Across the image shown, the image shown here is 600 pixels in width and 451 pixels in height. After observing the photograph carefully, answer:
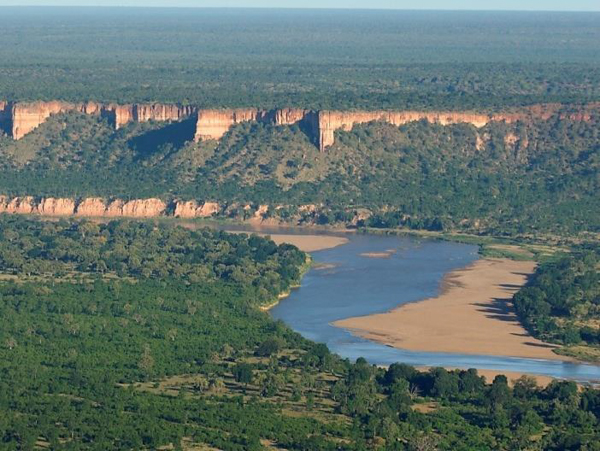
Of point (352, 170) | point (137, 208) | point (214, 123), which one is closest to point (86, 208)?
point (137, 208)

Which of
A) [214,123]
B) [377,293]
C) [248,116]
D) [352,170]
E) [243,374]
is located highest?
[248,116]

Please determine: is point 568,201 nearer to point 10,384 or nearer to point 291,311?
point 291,311

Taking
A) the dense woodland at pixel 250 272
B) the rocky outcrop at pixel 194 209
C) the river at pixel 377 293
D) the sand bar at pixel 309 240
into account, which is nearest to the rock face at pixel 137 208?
the rocky outcrop at pixel 194 209

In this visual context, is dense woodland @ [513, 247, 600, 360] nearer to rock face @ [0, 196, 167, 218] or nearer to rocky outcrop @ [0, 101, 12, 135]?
rock face @ [0, 196, 167, 218]

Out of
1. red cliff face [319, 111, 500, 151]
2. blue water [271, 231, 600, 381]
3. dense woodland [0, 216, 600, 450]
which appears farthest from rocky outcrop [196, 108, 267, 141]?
dense woodland [0, 216, 600, 450]

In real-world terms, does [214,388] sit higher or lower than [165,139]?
higher

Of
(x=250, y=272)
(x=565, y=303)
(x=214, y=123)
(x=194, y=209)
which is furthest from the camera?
(x=214, y=123)

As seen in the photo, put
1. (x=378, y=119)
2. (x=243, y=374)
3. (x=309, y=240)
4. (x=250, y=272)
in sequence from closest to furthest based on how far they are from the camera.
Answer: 1. (x=243, y=374)
2. (x=250, y=272)
3. (x=309, y=240)
4. (x=378, y=119)

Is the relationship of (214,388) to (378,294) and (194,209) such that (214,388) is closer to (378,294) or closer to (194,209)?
(378,294)
